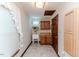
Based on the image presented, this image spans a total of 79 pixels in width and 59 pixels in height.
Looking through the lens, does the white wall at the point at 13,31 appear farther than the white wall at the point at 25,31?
No

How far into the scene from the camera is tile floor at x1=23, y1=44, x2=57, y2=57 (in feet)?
4.68

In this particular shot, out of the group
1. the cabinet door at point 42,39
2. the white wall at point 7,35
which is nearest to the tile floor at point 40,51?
the cabinet door at point 42,39

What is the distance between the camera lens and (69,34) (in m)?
1.36

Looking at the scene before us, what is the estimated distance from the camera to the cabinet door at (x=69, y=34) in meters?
1.32

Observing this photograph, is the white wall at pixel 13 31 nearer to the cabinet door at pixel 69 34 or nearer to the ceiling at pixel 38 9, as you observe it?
the ceiling at pixel 38 9

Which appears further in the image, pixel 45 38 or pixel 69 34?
pixel 45 38

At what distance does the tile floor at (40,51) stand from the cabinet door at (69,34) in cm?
20

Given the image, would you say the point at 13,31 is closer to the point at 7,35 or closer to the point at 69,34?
the point at 7,35

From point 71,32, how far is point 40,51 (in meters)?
0.47

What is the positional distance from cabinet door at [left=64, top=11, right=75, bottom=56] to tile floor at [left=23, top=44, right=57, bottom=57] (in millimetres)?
199

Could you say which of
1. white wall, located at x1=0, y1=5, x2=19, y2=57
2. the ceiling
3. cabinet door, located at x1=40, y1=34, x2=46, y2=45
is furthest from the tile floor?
the ceiling

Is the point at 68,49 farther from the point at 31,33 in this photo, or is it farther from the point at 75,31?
the point at 31,33

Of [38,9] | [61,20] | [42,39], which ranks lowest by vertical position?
[42,39]

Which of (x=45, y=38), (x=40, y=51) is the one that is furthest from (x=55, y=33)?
(x=40, y=51)
